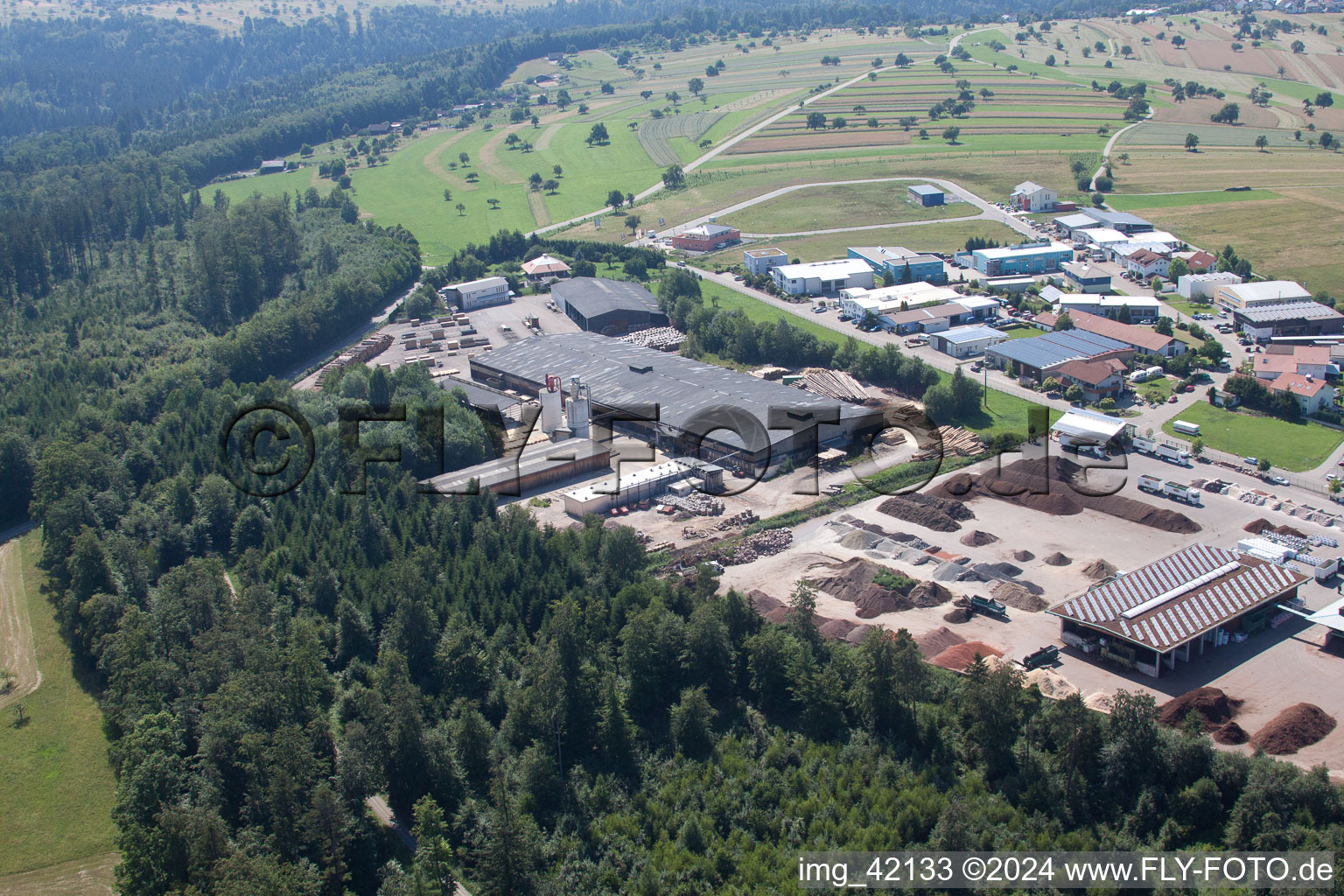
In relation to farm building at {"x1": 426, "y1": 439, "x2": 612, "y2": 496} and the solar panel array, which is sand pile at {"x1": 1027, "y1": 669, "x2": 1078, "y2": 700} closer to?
the solar panel array

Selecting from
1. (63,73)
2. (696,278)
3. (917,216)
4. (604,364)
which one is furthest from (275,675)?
(63,73)

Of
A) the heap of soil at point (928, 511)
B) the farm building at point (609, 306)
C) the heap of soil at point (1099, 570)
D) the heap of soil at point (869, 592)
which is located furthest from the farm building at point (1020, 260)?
the heap of soil at point (869, 592)

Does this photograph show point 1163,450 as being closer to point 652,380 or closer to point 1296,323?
point 1296,323

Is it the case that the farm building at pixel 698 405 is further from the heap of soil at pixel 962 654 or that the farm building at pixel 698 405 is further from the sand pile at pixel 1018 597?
the heap of soil at pixel 962 654

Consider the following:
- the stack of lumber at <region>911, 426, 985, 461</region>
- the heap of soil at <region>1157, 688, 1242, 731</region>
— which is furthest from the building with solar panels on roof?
the stack of lumber at <region>911, 426, 985, 461</region>

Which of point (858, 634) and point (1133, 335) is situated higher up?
point (1133, 335)

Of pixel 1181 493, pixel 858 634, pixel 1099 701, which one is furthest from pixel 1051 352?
pixel 1099 701

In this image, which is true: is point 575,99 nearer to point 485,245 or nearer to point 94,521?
point 485,245
